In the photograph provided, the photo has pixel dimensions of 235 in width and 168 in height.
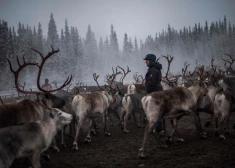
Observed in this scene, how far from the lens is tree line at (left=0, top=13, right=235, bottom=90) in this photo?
44281 mm

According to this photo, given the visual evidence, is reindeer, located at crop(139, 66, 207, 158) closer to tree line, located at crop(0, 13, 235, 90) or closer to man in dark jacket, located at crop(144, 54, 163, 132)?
man in dark jacket, located at crop(144, 54, 163, 132)

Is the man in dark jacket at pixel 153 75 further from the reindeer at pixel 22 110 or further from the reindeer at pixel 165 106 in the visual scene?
the reindeer at pixel 22 110

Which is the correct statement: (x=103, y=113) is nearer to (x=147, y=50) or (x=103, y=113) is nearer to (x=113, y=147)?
(x=113, y=147)

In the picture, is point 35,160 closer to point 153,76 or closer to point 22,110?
point 22,110

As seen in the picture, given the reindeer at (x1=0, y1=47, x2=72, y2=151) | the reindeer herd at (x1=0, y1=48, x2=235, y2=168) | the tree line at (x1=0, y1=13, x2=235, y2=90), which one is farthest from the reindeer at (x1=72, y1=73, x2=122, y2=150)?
the tree line at (x1=0, y1=13, x2=235, y2=90)

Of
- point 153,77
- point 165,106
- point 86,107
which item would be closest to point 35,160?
point 86,107

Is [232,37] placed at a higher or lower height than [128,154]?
higher

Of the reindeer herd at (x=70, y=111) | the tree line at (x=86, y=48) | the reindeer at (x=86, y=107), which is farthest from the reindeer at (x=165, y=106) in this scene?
the tree line at (x=86, y=48)

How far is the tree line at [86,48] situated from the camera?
4428cm

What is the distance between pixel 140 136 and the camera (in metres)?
7.74

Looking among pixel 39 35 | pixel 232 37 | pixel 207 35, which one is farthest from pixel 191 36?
pixel 39 35

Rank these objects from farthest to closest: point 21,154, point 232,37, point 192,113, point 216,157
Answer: point 232,37 → point 192,113 → point 216,157 → point 21,154

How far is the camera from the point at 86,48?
240 ft

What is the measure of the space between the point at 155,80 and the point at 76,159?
3770 mm
